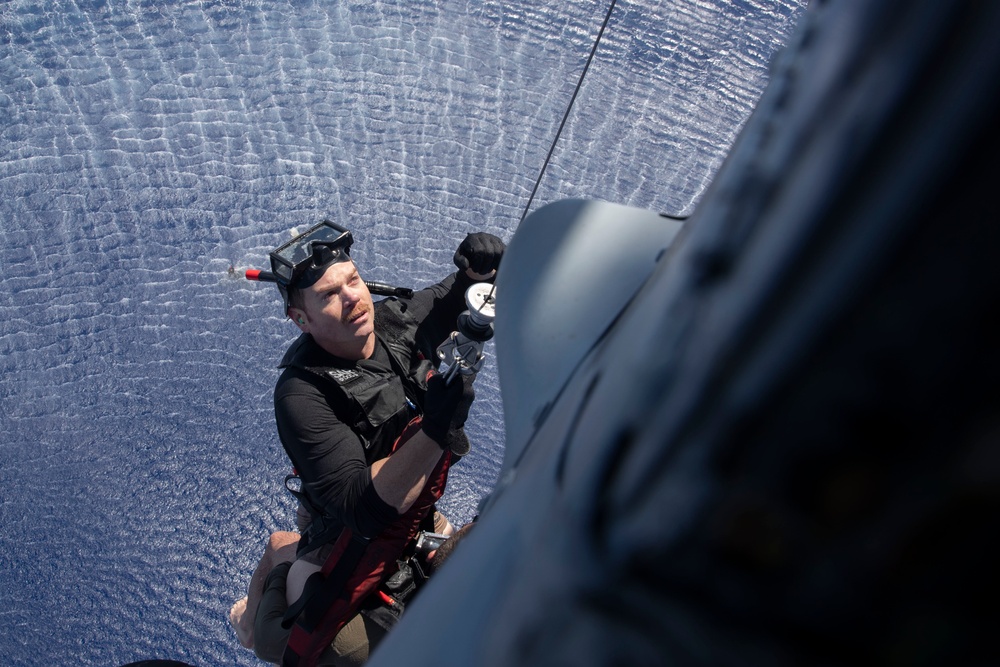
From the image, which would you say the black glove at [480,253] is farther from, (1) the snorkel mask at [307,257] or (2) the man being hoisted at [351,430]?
(1) the snorkel mask at [307,257]

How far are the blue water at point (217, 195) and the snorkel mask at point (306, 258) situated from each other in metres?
0.96

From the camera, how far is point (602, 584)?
0.86 feet

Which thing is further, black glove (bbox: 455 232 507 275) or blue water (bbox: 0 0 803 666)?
blue water (bbox: 0 0 803 666)

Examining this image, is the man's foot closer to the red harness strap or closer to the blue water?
the blue water

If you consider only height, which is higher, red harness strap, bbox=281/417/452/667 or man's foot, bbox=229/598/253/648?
red harness strap, bbox=281/417/452/667

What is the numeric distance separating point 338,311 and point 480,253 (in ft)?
1.12

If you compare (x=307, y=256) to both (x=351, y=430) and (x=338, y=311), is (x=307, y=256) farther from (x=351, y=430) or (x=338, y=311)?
(x=351, y=430)

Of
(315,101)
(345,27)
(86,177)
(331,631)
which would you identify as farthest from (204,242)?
(331,631)

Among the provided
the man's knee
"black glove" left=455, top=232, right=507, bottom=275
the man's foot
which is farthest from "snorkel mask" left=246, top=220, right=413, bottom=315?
the man's foot

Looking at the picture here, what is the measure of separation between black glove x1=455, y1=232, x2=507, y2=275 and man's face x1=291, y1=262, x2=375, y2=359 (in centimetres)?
24

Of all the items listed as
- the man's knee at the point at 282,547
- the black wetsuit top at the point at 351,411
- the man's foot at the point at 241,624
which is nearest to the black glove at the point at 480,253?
the black wetsuit top at the point at 351,411

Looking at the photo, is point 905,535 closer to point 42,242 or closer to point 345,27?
point 42,242

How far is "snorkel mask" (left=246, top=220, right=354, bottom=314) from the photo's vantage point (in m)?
1.47

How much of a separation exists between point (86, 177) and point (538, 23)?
196 cm
